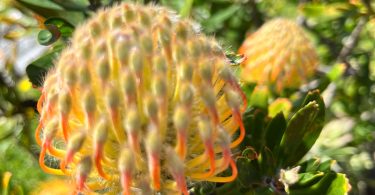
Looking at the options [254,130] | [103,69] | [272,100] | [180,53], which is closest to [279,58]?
[272,100]

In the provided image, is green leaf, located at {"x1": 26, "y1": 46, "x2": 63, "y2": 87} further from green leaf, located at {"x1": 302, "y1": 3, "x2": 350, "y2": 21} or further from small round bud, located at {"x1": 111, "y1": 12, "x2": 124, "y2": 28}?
green leaf, located at {"x1": 302, "y1": 3, "x2": 350, "y2": 21}

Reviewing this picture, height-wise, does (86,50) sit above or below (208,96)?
above

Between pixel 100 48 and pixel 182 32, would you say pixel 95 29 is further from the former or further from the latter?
pixel 182 32

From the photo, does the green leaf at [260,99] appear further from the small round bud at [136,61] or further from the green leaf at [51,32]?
the small round bud at [136,61]

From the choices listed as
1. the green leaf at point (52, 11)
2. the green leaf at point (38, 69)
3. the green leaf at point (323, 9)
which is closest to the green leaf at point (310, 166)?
the green leaf at point (38, 69)

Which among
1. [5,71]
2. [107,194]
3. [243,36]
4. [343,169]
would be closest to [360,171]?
[343,169]

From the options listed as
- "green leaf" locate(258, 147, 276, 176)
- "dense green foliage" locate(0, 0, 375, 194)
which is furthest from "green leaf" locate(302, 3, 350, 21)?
"green leaf" locate(258, 147, 276, 176)
